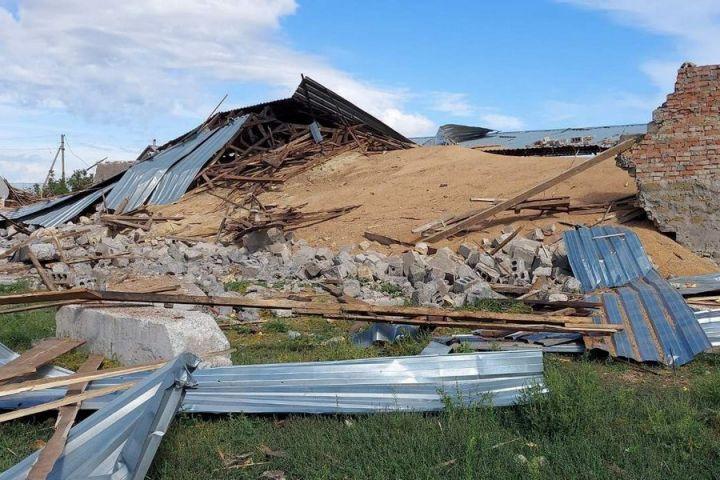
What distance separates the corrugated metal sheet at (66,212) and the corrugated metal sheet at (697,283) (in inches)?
611

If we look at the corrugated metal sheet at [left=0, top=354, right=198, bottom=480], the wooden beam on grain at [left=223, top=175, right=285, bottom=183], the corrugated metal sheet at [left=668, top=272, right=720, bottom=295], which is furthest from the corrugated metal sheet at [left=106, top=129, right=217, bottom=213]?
the corrugated metal sheet at [left=0, top=354, right=198, bottom=480]

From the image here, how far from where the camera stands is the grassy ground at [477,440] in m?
3.92

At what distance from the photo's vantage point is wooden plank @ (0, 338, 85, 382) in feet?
17.1

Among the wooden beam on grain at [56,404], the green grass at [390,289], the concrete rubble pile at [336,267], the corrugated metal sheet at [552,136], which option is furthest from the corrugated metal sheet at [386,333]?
the corrugated metal sheet at [552,136]

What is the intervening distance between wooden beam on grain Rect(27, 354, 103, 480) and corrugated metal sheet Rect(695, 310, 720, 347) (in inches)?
216

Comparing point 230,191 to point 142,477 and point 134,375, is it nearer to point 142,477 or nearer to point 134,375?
point 134,375

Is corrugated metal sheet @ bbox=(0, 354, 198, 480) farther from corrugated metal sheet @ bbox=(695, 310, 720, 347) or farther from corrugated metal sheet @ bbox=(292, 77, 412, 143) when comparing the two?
corrugated metal sheet @ bbox=(292, 77, 412, 143)

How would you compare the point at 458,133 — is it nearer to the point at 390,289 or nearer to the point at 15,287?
the point at 390,289

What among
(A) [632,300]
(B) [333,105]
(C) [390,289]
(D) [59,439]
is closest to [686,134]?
(A) [632,300]

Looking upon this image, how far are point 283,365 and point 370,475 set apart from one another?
4.52 ft

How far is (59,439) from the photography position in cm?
382

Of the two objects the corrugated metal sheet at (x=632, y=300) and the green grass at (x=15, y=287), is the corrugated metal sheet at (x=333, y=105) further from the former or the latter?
the corrugated metal sheet at (x=632, y=300)

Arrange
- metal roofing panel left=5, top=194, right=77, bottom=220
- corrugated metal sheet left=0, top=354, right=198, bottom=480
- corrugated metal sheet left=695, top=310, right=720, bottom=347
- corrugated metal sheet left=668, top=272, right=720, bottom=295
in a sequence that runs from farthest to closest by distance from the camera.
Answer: metal roofing panel left=5, top=194, right=77, bottom=220, corrugated metal sheet left=668, top=272, right=720, bottom=295, corrugated metal sheet left=695, top=310, right=720, bottom=347, corrugated metal sheet left=0, top=354, right=198, bottom=480

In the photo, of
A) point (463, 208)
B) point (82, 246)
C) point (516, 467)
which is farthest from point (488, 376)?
point (82, 246)
